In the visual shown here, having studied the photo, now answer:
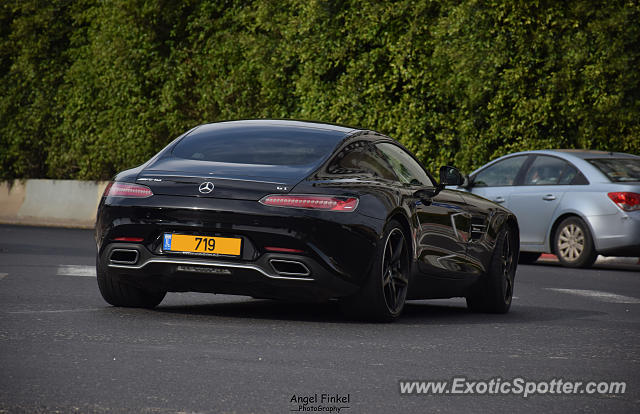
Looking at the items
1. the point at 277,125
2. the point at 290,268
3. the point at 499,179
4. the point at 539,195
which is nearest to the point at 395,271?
the point at 290,268

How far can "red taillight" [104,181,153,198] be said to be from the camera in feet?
26.8

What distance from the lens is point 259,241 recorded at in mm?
7902

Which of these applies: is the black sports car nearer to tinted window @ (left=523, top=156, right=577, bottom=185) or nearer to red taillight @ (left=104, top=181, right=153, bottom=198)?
red taillight @ (left=104, top=181, right=153, bottom=198)

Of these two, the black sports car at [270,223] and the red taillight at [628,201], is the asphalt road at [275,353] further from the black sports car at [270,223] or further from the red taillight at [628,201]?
the red taillight at [628,201]

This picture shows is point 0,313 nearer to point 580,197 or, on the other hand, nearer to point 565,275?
point 565,275

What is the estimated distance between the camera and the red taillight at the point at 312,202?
7.91m

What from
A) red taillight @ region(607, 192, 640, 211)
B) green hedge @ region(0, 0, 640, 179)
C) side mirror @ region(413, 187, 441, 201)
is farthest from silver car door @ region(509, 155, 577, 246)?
side mirror @ region(413, 187, 441, 201)

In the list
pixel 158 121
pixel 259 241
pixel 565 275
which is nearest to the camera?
pixel 259 241

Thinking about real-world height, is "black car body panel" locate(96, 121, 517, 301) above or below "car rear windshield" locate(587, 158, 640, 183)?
above

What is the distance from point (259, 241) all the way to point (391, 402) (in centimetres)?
277

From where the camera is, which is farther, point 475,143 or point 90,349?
point 475,143

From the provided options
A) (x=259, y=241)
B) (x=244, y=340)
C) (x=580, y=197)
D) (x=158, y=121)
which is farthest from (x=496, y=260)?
(x=158, y=121)

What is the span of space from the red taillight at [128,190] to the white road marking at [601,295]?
522cm

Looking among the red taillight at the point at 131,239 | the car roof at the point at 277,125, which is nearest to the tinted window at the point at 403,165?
the car roof at the point at 277,125
